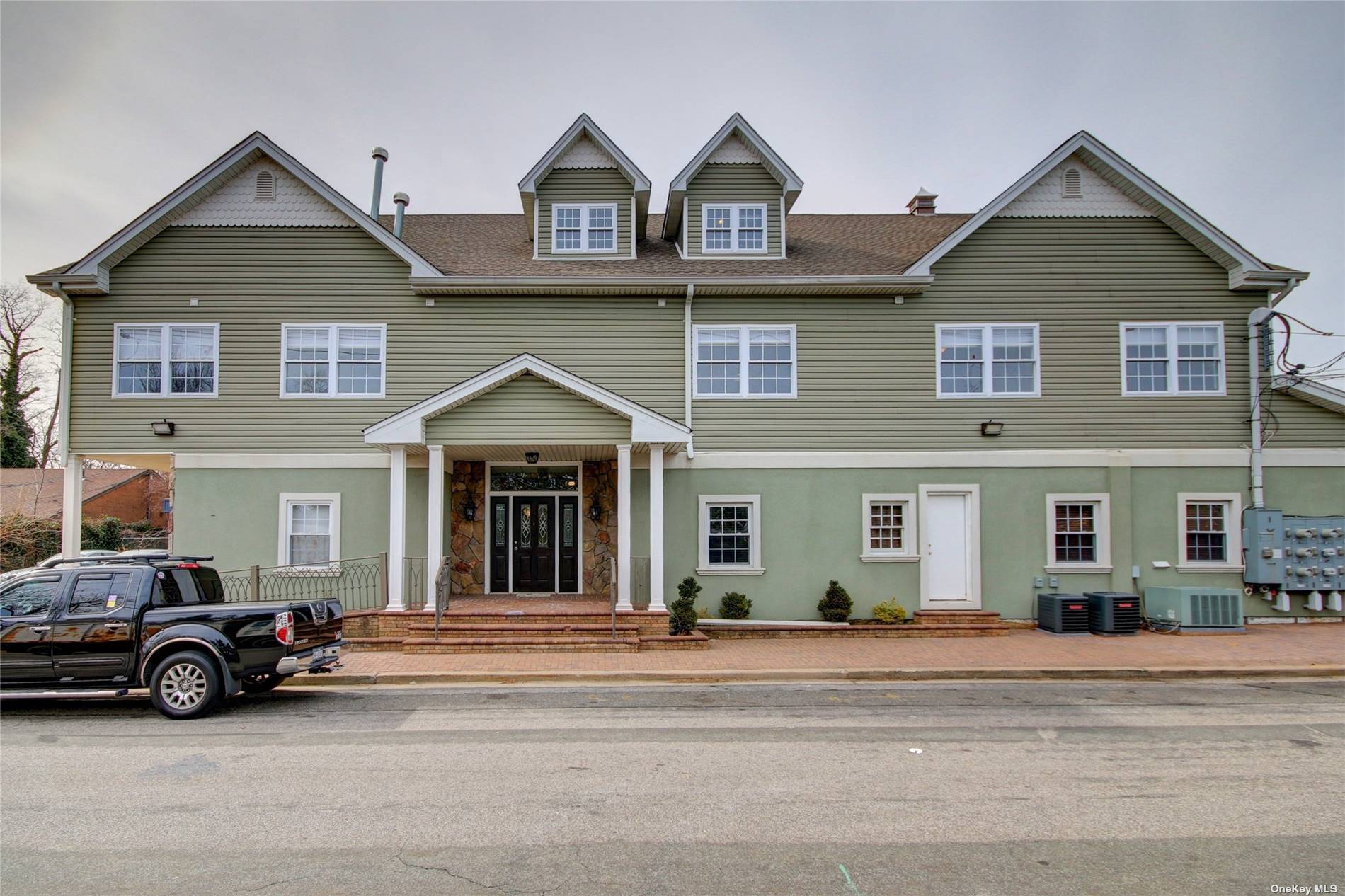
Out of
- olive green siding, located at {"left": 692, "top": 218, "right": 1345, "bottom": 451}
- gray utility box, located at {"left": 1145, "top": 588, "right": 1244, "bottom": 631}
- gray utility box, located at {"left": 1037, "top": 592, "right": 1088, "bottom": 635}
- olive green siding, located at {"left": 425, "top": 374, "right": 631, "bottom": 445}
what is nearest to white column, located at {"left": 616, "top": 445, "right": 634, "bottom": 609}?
olive green siding, located at {"left": 425, "top": 374, "right": 631, "bottom": 445}

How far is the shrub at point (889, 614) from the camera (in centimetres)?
1480

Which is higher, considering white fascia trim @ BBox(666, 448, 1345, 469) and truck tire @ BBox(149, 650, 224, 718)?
white fascia trim @ BBox(666, 448, 1345, 469)

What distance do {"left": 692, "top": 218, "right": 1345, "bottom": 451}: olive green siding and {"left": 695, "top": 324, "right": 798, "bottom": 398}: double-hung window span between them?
0.69 ft

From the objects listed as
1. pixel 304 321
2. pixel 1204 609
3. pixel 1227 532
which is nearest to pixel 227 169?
pixel 304 321

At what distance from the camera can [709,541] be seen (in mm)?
15312

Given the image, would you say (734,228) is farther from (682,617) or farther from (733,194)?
(682,617)

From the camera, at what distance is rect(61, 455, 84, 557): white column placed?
14.7 metres

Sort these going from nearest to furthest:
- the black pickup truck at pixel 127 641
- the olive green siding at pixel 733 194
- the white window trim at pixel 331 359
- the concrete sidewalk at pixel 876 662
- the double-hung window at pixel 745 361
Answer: the black pickup truck at pixel 127 641
the concrete sidewalk at pixel 876 662
the white window trim at pixel 331 359
the double-hung window at pixel 745 361
the olive green siding at pixel 733 194

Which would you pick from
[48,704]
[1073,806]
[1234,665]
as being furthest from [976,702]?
[48,704]

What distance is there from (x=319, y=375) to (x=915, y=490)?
463 inches

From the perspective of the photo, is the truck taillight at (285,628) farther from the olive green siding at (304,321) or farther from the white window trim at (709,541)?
the white window trim at (709,541)

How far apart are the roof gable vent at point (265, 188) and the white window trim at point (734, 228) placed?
8455mm

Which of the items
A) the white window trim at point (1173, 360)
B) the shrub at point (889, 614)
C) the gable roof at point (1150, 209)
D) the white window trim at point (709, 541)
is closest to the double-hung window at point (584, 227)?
the white window trim at point (709, 541)

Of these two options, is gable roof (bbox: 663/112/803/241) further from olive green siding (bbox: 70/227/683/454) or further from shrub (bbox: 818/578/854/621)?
shrub (bbox: 818/578/854/621)
